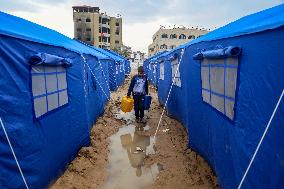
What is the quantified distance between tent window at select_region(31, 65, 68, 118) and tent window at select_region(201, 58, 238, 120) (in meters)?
2.93

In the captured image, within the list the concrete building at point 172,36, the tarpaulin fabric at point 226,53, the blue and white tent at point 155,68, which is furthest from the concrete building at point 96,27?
the tarpaulin fabric at point 226,53

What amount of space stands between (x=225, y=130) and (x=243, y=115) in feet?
2.93

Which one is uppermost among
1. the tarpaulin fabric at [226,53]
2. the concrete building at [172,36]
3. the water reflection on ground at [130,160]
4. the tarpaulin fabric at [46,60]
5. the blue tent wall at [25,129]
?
the concrete building at [172,36]

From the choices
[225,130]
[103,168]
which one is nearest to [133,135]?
[103,168]

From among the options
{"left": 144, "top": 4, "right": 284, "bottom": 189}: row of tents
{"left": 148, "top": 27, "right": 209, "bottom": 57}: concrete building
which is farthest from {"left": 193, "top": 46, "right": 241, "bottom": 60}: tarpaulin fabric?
{"left": 148, "top": 27, "right": 209, "bottom": 57}: concrete building

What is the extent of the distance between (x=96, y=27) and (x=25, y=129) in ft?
227

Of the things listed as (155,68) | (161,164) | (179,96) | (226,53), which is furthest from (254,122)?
(155,68)

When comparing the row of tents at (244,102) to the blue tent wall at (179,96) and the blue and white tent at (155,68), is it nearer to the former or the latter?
the blue tent wall at (179,96)

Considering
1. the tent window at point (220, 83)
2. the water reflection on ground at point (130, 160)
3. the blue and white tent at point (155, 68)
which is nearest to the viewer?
the tent window at point (220, 83)

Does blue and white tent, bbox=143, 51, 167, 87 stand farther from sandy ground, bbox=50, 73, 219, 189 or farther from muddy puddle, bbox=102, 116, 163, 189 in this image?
sandy ground, bbox=50, 73, 219, 189

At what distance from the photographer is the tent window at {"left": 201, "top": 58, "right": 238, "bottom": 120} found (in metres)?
4.73

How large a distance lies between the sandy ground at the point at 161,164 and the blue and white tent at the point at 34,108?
30cm

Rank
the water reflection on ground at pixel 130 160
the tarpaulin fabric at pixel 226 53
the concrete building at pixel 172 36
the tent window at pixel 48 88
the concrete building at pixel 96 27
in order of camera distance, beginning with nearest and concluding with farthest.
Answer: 1. the tarpaulin fabric at pixel 226 53
2. the tent window at pixel 48 88
3. the water reflection on ground at pixel 130 160
4. the concrete building at pixel 96 27
5. the concrete building at pixel 172 36

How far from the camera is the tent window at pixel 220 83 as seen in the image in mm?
4730
